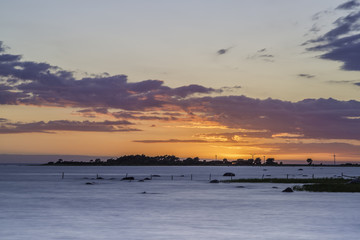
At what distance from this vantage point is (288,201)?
7238 centimetres

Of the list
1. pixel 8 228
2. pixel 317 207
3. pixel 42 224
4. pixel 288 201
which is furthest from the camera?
pixel 288 201

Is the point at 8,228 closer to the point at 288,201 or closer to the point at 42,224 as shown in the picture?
the point at 42,224

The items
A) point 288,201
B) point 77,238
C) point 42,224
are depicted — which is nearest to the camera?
Result: point 77,238

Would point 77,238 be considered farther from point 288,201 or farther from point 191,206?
point 288,201

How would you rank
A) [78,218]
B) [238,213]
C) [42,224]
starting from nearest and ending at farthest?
[42,224], [78,218], [238,213]

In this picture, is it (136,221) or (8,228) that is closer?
(8,228)

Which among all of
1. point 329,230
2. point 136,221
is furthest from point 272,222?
point 136,221

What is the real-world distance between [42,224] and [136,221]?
9.71m

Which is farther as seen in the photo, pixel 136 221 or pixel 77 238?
pixel 136 221

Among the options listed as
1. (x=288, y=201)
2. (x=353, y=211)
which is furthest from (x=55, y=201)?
(x=353, y=211)

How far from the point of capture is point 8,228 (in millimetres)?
45156

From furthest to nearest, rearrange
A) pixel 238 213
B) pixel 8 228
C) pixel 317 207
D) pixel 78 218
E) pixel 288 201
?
pixel 288 201
pixel 317 207
pixel 238 213
pixel 78 218
pixel 8 228

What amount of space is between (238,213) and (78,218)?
19417mm

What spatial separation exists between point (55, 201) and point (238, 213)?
107 ft
